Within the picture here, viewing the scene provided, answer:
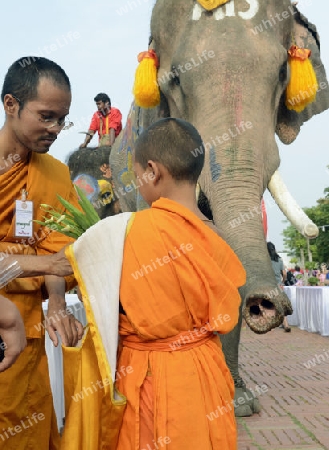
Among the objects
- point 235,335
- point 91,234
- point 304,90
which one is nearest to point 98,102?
point 304,90

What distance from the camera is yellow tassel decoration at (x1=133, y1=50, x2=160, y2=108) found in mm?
5785

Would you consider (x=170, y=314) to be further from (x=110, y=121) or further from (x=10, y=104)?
(x=110, y=121)

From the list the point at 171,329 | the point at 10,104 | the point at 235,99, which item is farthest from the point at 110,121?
the point at 171,329

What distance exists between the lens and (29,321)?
2781 mm

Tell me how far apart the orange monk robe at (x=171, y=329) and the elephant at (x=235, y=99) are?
1.50 meters

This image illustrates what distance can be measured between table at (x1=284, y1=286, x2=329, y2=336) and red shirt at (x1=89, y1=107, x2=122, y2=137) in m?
5.27

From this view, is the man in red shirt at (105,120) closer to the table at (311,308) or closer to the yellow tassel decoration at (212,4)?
the yellow tassel decoration at (212,4)

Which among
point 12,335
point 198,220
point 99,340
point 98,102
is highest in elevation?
point 98,102

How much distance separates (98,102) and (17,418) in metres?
7.68

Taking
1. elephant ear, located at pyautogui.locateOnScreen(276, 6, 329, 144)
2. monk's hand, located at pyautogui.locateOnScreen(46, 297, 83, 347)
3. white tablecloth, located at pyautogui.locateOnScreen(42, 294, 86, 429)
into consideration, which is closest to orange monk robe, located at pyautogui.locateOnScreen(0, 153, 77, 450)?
monk's hand, located at pyautogui.locateOnScreen(46, 297, 83, 347)

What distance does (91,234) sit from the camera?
2.36 m

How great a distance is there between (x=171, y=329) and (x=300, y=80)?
13.2ft

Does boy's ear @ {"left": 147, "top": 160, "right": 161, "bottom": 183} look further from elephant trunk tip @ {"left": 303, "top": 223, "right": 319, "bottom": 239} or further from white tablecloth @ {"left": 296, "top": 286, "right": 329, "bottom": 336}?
white tablecloth @ {"left": 296, "top": 286, "right": 329, "bottom": 336}

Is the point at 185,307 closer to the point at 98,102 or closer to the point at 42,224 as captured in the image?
the point at 42,224
